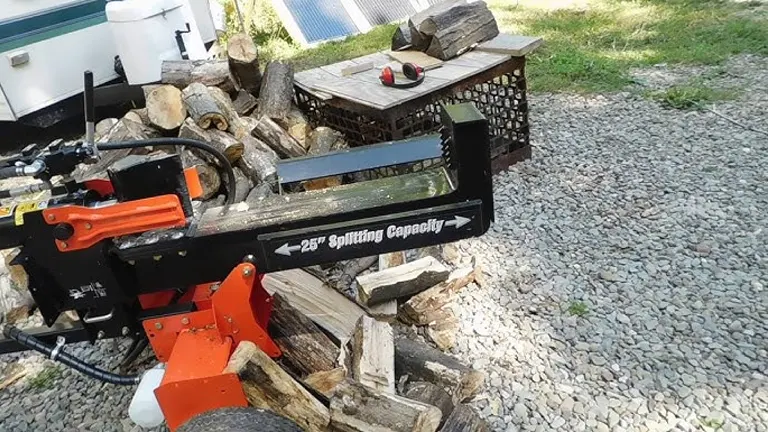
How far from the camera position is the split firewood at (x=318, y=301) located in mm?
2844

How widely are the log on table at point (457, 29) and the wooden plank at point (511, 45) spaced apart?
93mm

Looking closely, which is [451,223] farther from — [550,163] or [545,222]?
[550,163]

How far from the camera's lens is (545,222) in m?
3.85

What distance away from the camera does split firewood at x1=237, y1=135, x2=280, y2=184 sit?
4096mm

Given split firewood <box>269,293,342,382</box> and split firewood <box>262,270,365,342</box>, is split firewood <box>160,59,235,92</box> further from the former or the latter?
split firewood <box>269,293,342,382</box>

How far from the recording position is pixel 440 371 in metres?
2.50

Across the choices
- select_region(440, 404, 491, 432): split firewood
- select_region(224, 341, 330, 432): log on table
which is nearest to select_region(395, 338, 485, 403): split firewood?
select_region(440, 404, 491, 432): split firewood

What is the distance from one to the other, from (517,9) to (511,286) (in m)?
6.86

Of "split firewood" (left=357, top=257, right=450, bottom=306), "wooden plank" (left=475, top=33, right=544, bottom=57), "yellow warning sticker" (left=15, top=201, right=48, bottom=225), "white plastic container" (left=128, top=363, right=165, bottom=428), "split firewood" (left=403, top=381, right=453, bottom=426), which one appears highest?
"yellow warning sticker" (left=15, top=201, right=48, bottom=225)

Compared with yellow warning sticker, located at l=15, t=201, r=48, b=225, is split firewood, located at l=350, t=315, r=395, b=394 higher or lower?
lower

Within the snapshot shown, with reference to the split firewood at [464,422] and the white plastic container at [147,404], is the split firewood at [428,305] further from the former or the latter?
the white plastic container at [147,404]

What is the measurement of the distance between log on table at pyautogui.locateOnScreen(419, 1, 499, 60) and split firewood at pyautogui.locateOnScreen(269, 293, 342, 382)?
2.61 metres

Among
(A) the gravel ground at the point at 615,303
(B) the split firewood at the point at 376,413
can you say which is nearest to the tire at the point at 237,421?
(B) the split firewood at the point at 376,413

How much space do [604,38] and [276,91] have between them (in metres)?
4.37
